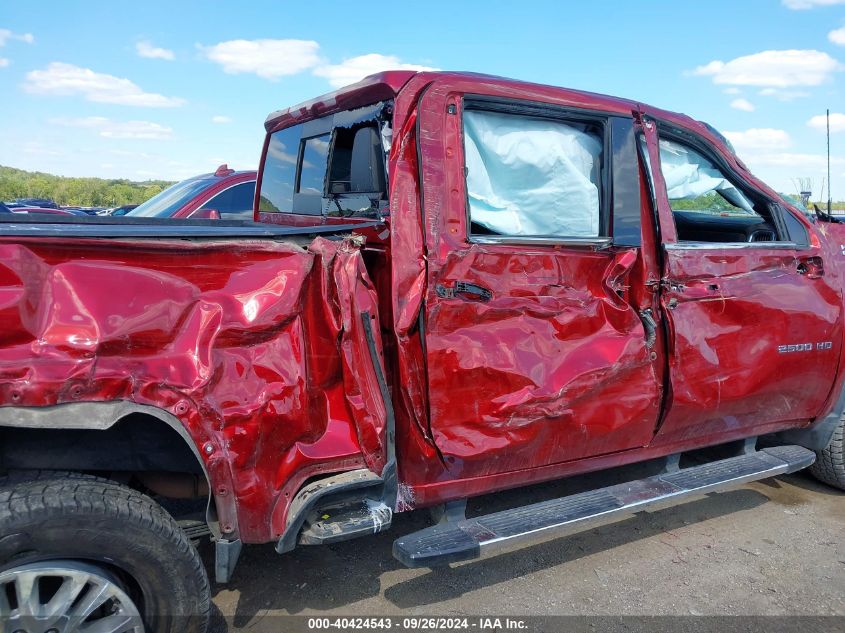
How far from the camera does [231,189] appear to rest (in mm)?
7168

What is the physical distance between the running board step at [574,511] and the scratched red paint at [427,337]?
0.48 feet

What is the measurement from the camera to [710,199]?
3.82 meters

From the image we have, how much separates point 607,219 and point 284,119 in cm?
196

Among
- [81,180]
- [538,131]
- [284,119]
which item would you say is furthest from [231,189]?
[81,180]

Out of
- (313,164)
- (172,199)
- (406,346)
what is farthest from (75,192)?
(406,346)

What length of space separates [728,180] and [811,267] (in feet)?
2.12

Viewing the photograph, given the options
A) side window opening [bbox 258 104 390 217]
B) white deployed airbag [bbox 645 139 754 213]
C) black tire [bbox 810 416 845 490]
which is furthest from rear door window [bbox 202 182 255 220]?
black tire [bbox 810 416 845 490]

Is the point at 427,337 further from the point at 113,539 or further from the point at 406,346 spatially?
the point at 113,539

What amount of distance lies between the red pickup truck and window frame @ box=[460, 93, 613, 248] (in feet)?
0.03

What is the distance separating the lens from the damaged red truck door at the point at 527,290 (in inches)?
106

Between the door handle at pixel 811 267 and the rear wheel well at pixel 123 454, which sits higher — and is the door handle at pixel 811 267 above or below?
above

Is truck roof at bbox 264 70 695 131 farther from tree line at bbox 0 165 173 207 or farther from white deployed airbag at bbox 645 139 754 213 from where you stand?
tree line at bbox 0 165 173 207

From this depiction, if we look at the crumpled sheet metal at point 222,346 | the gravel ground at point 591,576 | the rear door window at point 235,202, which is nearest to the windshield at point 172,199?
the rear door window at point 235,202

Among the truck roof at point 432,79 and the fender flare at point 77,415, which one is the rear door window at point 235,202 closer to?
the truck roof at point 432,79
